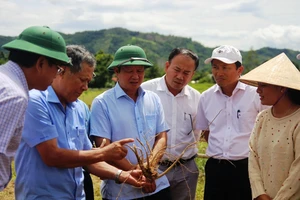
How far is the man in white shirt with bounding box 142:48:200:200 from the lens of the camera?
3.79 m

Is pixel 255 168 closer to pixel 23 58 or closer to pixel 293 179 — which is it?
pixel 293 179

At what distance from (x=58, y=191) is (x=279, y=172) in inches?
67.4

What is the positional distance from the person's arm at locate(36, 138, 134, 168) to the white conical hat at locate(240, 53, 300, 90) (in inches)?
51.4

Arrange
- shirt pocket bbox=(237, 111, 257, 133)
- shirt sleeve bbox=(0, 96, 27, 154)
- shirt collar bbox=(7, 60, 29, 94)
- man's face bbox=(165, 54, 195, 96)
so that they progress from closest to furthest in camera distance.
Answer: shirt sleeve bbox=(0, 96, 27, 154), shirt collar bbox=(7, 60, 29, 94), shirt pocket bbox=(237, 111, 257, 133), man's face bbox=(165, 54, 195, 96)

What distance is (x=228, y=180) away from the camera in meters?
3.72

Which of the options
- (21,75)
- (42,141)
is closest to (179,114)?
(42,141)

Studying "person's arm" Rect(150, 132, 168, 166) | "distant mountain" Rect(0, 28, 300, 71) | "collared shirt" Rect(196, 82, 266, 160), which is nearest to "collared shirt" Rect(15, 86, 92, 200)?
"person's arm" Rect(150, 132, 168, 166)

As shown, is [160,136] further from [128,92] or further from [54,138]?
[54,138]

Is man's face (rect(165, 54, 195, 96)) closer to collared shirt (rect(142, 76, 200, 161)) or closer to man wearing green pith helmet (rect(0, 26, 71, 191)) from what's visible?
collared shirt (rect(142, 76, 200, 161))

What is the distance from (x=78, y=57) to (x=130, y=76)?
0.65 m

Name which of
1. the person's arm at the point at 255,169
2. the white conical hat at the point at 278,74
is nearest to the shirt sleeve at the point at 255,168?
the person's arm at the point at 255,169

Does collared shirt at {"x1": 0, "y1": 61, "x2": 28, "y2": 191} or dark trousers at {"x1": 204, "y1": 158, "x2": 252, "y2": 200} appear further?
dark trousers at {"x1": 204, "y1": 158, "x2": 252, "y2": 200}

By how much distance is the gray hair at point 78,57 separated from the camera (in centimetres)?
262

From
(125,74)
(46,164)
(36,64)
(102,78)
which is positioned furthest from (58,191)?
(102,78)
